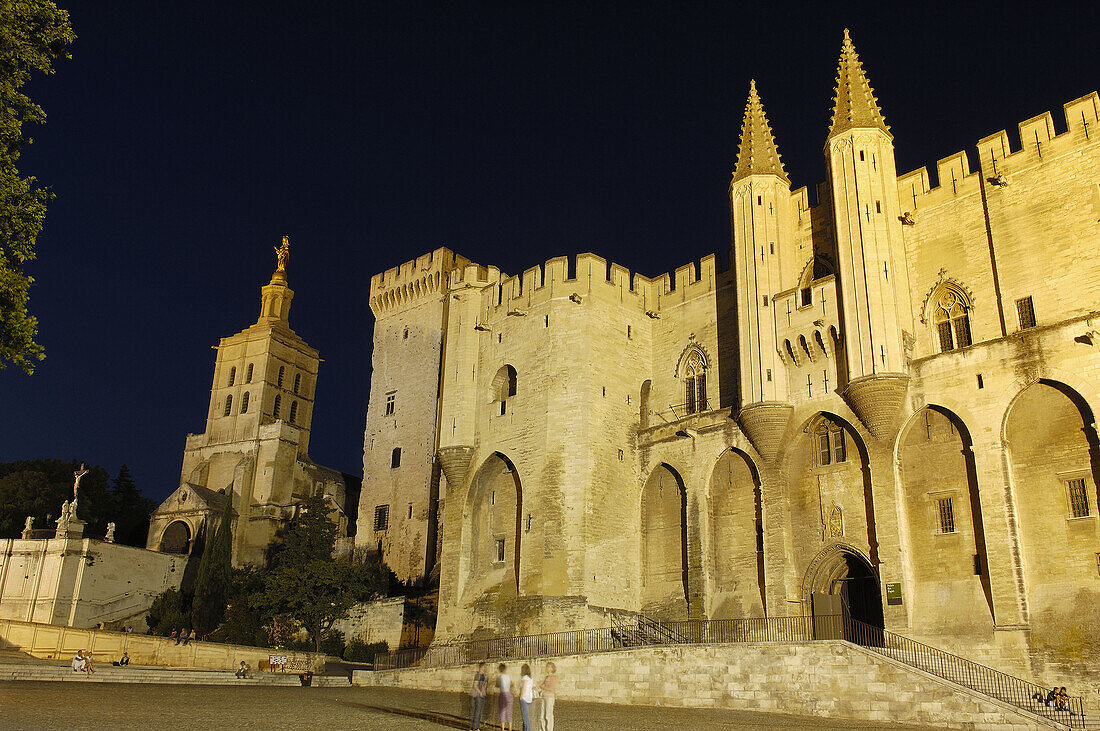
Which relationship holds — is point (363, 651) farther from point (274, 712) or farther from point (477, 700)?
point (477, 700)

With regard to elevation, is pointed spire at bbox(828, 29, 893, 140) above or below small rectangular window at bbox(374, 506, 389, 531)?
above

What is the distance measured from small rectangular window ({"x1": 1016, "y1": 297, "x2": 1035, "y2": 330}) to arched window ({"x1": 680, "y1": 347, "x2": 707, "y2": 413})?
381 inches

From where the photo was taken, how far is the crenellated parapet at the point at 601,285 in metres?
29.5

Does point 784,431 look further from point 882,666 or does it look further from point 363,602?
point 363,602

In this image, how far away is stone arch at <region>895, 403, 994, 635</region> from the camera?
2005 centimetres

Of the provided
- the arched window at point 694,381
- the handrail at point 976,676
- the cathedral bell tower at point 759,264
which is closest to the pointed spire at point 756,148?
the cathedral bell tower at point 759,264

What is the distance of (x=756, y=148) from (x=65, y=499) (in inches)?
1546

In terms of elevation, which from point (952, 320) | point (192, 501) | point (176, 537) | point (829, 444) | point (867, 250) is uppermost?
point (867, 250)

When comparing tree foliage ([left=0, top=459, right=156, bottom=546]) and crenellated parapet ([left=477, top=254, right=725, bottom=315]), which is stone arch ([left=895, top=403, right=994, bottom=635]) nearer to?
crenellated parapet ([left=477, top=254, right=725, bottom=315])

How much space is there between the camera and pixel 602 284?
29812 mm

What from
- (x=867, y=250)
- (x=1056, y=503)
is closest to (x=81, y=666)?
(x=867, y=250)

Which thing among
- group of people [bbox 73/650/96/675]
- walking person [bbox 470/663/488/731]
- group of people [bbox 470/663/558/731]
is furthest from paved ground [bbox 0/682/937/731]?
group of people [bbox 73/650/96/675]

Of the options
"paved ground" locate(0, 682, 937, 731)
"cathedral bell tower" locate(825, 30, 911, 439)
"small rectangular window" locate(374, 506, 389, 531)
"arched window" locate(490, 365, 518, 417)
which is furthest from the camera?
"small rectangular window" locate(374, 506, 389, 531)

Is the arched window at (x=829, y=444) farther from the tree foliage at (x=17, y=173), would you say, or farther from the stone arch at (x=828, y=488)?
the tree foliage at (x=17, y=173)
